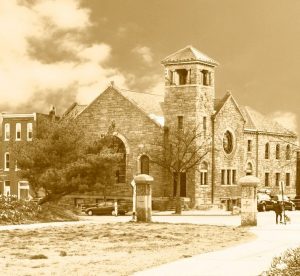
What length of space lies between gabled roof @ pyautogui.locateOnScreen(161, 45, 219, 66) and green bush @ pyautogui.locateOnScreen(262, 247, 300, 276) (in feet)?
183

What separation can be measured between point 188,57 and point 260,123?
1726 cm

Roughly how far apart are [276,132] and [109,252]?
67.8m

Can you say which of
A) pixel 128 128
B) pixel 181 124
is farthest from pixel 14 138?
pixel 181 124

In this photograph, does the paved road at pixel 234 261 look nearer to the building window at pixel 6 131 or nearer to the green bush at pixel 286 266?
the green bush at pixel 286 266

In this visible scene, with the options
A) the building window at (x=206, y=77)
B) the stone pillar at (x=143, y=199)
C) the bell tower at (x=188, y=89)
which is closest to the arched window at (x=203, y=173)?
the bell tower at (x=188, y=89)

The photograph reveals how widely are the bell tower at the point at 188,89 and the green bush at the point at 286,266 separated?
5501 centimetres

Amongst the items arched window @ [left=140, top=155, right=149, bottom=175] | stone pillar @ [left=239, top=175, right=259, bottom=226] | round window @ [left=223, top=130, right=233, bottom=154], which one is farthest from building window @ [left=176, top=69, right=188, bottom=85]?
stone pillar @ [left=239, top=175, right=259, bottom=226]

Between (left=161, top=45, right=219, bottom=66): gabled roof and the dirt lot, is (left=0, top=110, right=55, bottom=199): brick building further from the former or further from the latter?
the dirt lot

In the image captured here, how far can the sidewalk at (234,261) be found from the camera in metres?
19.5

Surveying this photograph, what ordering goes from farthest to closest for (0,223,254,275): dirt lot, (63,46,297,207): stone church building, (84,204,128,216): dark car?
(63,46,297,207): stone church building < (84,204,128,216): dark car < (0,223,254,275): dirt lot

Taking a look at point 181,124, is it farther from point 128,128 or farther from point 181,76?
point 128,128

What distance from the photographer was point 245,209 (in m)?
40.9

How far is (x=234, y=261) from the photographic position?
22125 millimetres

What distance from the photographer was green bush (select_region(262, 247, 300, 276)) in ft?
56.4
